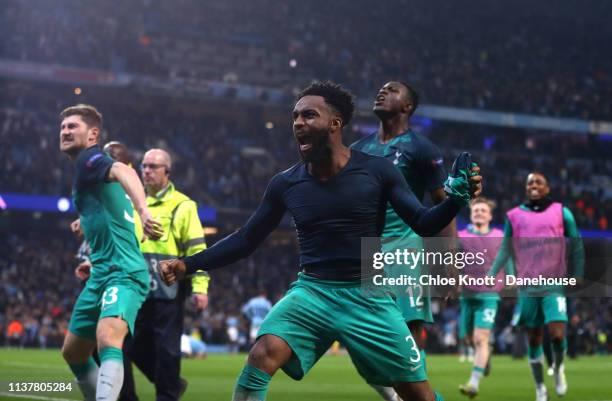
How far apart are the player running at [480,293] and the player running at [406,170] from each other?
178 inches

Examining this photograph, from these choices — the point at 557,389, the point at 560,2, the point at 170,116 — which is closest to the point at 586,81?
the point at 560,2

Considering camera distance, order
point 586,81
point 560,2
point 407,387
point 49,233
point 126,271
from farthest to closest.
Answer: point 560,2 < point 586,81 < point 49,233 < point 126,271 < point 407,387

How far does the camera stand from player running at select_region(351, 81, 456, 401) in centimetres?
716

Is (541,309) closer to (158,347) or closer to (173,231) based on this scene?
(173,231)

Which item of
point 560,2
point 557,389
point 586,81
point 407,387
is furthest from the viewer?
point 560,2

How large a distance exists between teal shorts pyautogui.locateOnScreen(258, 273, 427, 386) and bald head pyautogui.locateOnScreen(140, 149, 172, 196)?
381cm

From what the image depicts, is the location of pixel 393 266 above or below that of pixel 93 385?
above

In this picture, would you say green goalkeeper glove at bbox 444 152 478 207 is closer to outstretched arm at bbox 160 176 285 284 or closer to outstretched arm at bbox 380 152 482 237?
outstretched arm at bbox 380 152 482 237

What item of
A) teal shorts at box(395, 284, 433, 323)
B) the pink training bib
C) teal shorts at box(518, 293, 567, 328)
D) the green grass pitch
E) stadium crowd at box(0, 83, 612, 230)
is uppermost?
stadium crowd at box(0, 83, 612, 230)

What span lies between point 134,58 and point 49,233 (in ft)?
26.8

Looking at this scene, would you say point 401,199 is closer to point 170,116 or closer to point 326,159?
point 326,159

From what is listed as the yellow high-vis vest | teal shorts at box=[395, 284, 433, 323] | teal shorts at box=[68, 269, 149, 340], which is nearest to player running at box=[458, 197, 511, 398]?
the yellow high-vis vest

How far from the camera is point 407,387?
5.04 meters

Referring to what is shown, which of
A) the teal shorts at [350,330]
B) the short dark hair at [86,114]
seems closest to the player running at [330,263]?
the teal shorts at [350,330]
